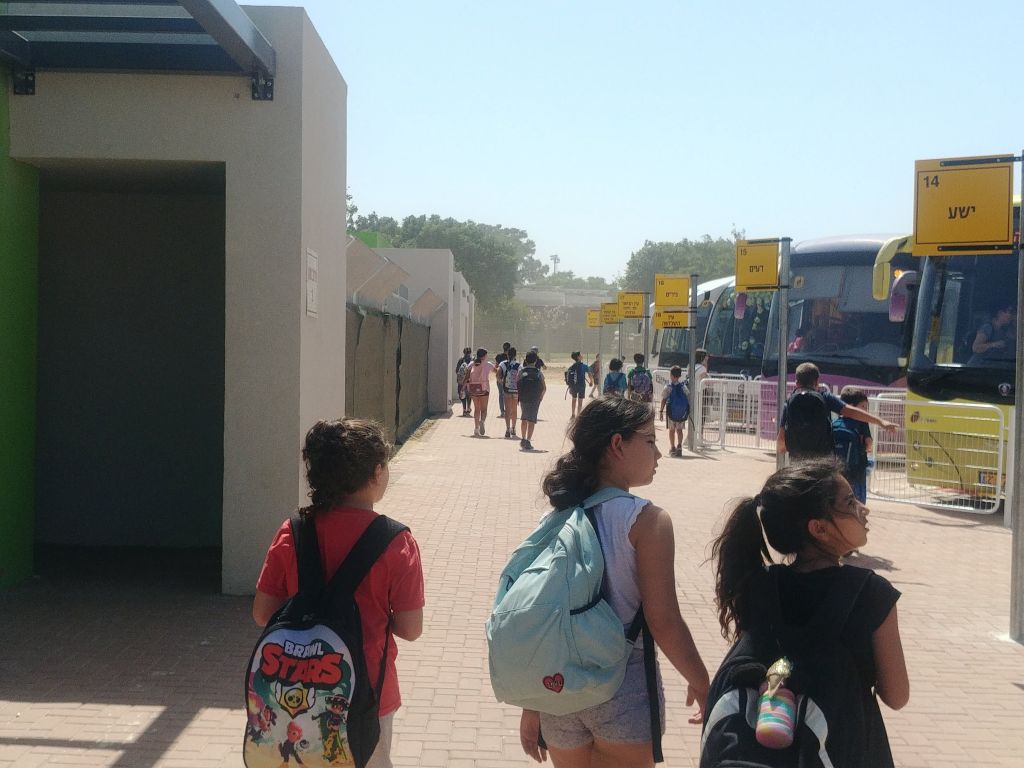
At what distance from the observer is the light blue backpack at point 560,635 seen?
2844 millimetres

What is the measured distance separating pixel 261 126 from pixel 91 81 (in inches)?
45.2

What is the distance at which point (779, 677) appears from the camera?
2449 mm

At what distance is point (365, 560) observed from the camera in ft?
10.3

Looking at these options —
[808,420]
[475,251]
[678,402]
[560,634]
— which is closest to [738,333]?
[678,402]

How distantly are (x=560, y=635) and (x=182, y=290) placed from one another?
6988mm

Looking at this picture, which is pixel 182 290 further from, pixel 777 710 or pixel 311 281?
pixel 777 710

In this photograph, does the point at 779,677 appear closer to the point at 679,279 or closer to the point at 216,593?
the point at 216,593

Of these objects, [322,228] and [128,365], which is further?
[128,365]

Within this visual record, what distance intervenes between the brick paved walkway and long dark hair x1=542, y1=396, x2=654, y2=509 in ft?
7.05

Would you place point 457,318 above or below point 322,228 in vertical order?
below

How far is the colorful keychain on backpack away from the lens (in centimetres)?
236

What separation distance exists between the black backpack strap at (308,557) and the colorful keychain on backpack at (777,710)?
4.12ft

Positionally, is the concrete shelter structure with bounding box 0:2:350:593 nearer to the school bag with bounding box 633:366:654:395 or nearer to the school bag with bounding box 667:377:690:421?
the school bag with bounding box 667:377:690:421

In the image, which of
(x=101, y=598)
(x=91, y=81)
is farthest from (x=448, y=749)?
(x=91, y=81)
